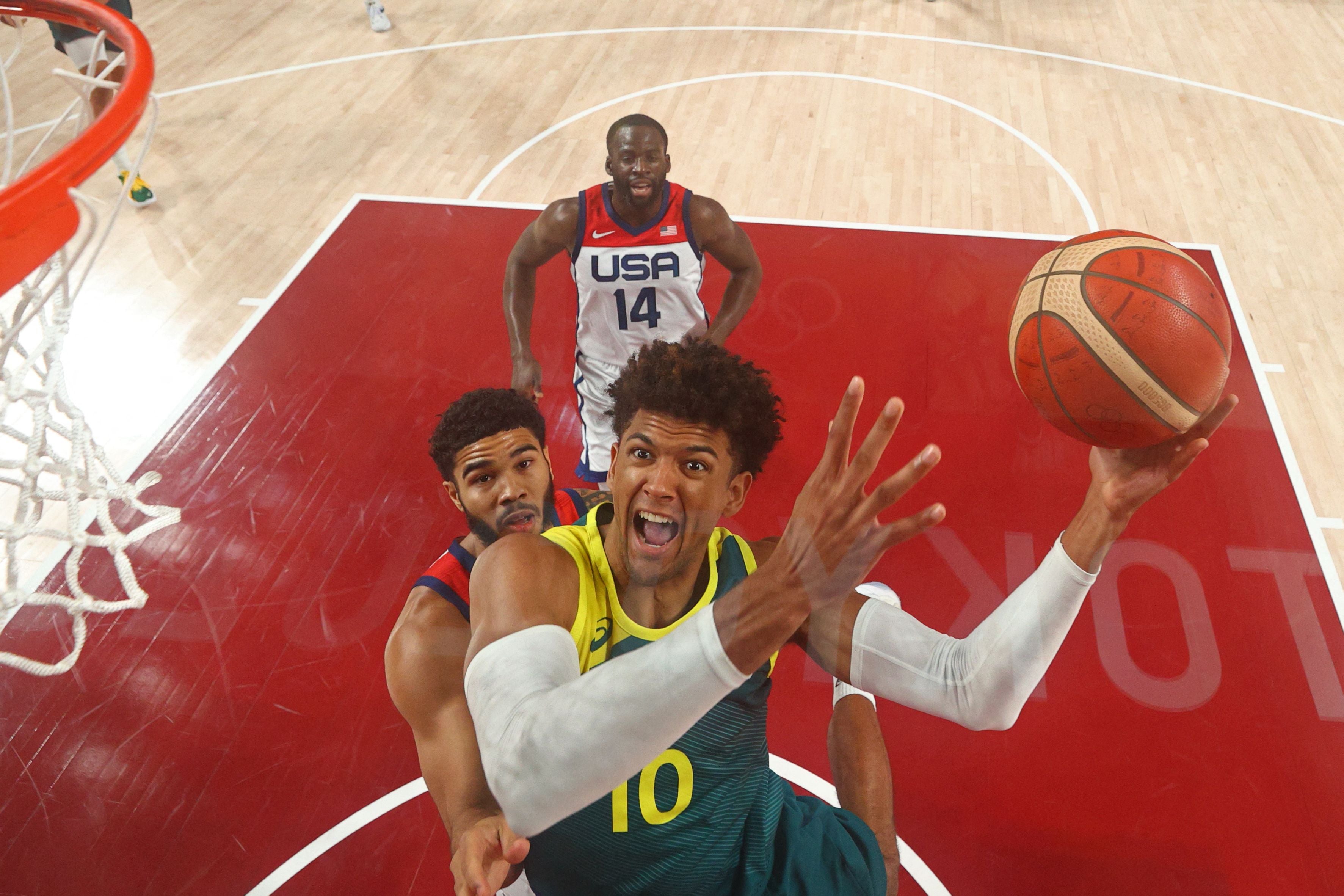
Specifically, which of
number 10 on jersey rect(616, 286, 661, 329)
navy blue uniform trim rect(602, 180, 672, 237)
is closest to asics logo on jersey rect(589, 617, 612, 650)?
number 10 on jersey rect(616, 286, 661, 329)

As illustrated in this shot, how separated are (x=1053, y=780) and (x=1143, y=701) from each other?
0.45 metres

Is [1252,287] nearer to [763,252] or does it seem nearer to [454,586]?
[763,252]

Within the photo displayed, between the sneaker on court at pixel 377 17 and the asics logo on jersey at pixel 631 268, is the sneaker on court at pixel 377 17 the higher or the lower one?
the lower one

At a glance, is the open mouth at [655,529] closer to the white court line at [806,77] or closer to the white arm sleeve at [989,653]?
the white arm sleeve at [989,653]

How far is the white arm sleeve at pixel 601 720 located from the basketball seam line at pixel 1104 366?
1.00 metres

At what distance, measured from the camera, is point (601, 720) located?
1133mm

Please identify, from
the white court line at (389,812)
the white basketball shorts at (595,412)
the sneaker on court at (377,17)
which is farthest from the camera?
the sneaker on court at (377,17)

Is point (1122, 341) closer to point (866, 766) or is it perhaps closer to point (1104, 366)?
point (1104, 366)

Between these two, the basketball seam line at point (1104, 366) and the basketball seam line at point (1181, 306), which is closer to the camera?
the basketball seam line at point (1104, 366)

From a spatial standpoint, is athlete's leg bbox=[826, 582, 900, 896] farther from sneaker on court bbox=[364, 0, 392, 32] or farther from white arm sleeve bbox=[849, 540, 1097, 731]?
sneaker on court bbox=[364, 0, 392, 32]

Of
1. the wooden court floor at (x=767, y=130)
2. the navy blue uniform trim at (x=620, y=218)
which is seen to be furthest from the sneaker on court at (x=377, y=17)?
the navy blue uniform trim at (x=620, y=218)

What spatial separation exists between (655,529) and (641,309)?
174cm

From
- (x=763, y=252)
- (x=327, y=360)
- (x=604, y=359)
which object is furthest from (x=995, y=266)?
(x=327, y=360)

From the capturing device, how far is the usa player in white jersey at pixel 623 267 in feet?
10.8
